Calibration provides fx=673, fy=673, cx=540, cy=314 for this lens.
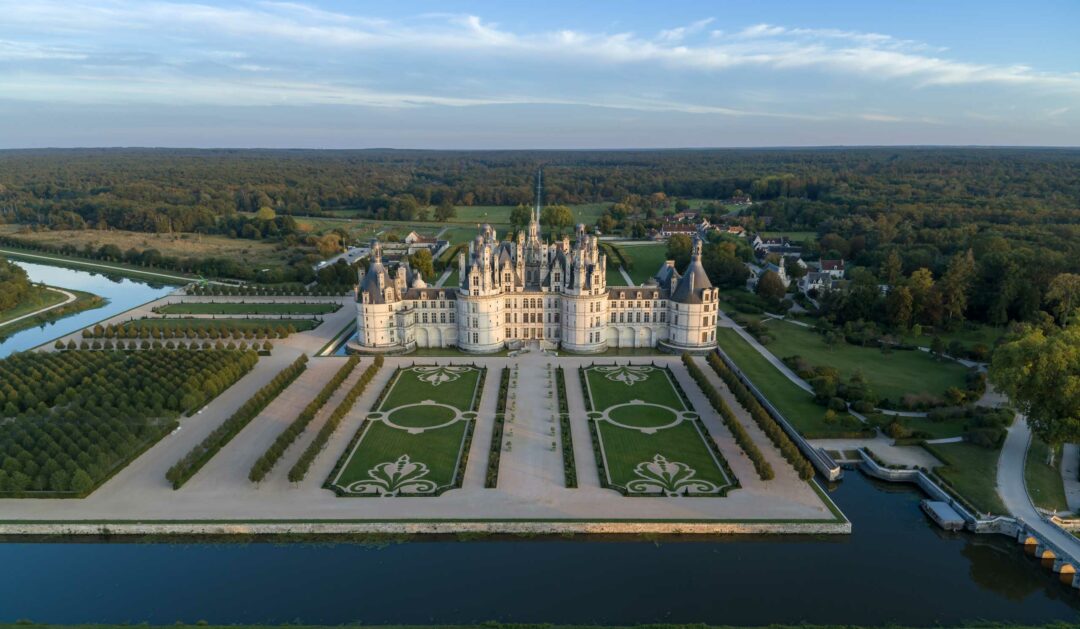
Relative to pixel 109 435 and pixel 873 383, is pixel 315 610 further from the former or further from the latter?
pixel 873 383

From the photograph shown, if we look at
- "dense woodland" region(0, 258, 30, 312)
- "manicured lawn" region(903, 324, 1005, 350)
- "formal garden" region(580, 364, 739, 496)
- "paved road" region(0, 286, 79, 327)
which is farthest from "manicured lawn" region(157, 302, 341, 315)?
"manicured lawn" region(903, 324, 1005, 350)

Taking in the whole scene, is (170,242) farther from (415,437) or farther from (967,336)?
(967,336)

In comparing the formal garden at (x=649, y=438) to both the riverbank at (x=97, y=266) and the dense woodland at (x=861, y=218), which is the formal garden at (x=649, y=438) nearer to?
the dense woodland at (x=861, y=218)

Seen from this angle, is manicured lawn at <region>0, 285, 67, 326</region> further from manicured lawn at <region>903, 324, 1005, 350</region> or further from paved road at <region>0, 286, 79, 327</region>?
manicured lawn at <region>903, 324, 1005, 350</region>

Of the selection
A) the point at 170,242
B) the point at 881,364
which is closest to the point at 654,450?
the point at 881,364

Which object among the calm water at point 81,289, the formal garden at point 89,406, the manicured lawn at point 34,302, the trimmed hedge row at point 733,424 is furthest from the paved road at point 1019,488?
the manicured lawn at point 34,302
